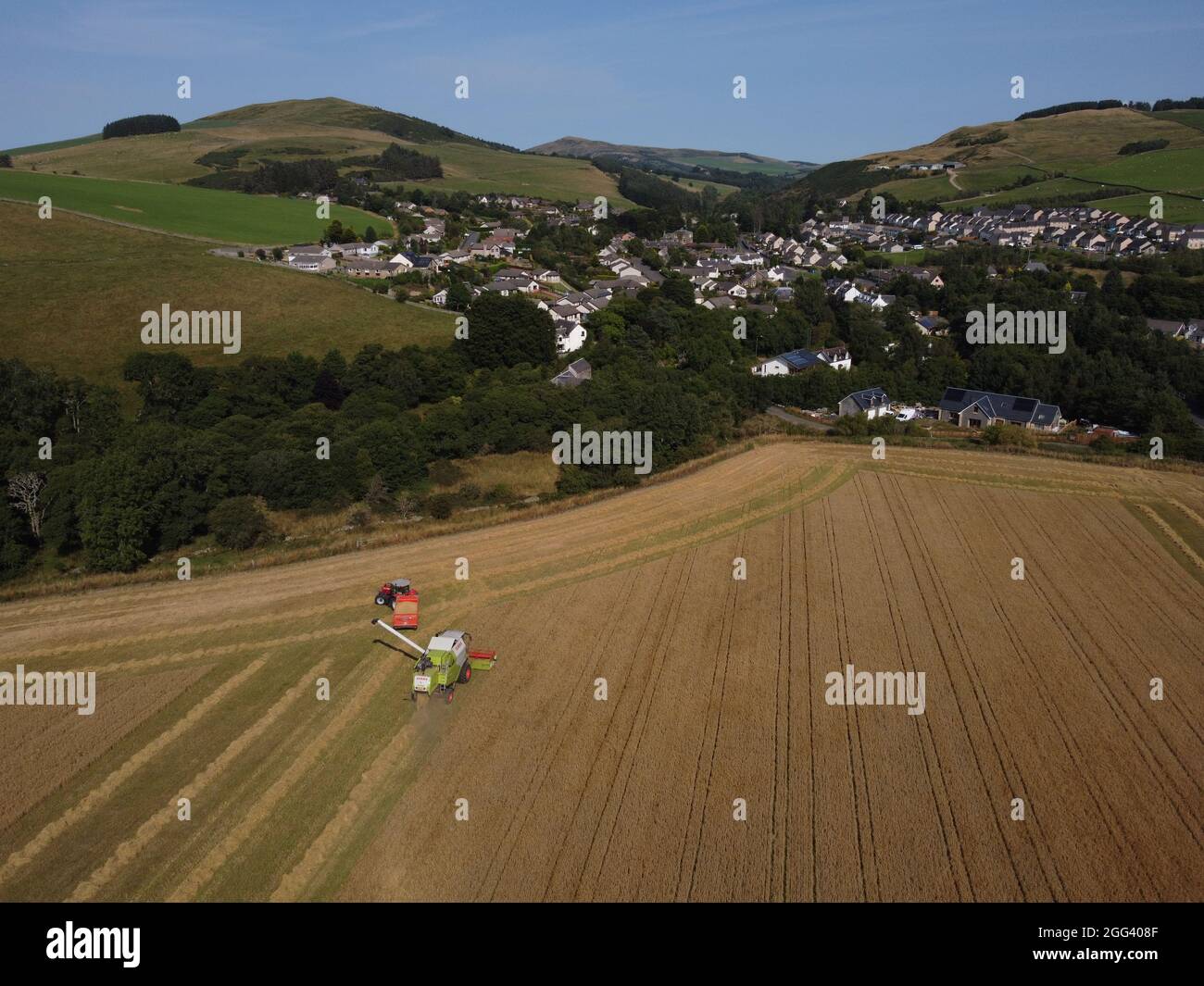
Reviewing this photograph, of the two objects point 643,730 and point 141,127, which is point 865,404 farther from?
point 141,127

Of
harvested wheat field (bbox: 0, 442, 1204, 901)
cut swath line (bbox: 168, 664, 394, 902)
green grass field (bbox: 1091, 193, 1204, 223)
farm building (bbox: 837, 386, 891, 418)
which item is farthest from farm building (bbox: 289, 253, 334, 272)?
green grass field (bbox: 1091, 193, 1204, 223)

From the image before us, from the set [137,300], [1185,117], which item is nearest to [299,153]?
[137,300]

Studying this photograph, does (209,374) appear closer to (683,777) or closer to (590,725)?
(590,725)

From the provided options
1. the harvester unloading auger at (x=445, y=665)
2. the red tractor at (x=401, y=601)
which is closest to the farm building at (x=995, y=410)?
the red tractor at (x=401, y=601)

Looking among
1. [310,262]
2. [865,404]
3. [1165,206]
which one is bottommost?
[865,404]

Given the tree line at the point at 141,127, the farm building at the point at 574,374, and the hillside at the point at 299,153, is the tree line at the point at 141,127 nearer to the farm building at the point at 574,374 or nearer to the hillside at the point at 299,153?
the hillside at the point at 299,153

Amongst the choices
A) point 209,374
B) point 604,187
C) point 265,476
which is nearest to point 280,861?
point 265,476
